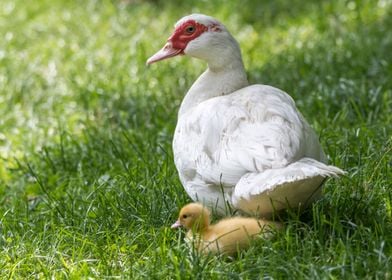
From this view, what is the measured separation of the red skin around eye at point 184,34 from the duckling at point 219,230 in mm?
1330

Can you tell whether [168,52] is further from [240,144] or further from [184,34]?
[240,144]

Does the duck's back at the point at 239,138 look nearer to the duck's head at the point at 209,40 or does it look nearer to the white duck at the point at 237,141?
the white duck at the point at 237,141

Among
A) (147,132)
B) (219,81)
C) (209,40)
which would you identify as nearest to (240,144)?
(219,81)

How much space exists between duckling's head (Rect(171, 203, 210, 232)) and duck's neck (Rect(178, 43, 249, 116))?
1.01 meters

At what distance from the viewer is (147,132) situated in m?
6.84

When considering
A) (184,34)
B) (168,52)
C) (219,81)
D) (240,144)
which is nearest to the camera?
(240,144)

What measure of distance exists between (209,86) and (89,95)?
285 centimetres

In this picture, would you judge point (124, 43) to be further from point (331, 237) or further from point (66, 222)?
point (331, 237)

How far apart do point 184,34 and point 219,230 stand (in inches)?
61.3

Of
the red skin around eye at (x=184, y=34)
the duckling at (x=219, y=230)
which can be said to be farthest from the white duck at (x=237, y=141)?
the duckling at (x=219, y=230)

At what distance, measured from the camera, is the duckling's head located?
443cm

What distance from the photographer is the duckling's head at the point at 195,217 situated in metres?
4.43

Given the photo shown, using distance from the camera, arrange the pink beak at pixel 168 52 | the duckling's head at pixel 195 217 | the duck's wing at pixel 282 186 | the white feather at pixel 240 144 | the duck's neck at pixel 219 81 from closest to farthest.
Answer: the duck's wing at pixel 282 186 < the white feather at pixel 240 144 < the duckling's head at pixel 195 217 < the duck's neck at pixel 219 81 < the pink beak at pixel 168 52

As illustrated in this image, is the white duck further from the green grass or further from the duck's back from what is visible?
the green grass
